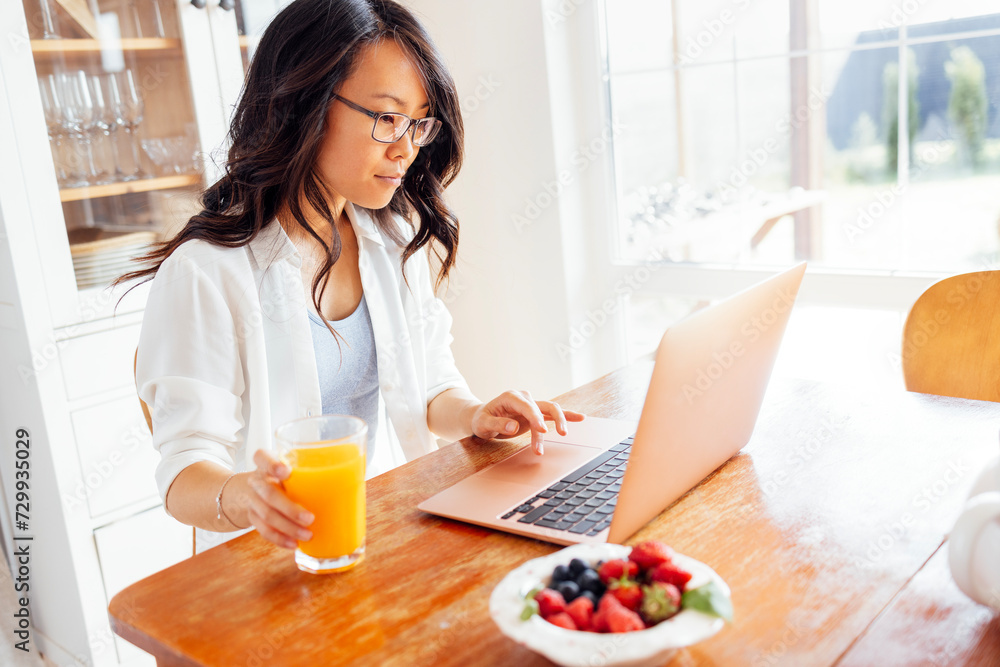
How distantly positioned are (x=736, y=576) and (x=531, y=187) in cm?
177

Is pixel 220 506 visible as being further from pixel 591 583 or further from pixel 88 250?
pixel 88 250

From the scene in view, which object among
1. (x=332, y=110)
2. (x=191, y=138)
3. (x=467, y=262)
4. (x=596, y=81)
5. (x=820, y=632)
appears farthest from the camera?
(x=467, y=262)

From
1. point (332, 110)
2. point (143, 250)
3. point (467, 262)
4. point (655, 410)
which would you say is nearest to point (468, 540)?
point (655, 410)

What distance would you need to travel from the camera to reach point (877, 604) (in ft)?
2.27

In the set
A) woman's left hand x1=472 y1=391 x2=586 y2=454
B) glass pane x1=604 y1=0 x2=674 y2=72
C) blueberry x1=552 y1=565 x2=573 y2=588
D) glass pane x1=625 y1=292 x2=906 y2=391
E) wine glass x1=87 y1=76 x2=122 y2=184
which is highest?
glass pane x1=604 y1=0 x2=674 y2=72

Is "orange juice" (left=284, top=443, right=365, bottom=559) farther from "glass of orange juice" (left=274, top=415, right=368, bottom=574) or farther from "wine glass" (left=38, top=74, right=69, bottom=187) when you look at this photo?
"wine glass" (left=38, top=74, right=69, bottom=187)

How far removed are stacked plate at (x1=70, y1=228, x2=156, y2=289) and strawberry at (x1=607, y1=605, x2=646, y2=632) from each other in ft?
5.68

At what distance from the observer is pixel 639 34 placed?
87.7 inches

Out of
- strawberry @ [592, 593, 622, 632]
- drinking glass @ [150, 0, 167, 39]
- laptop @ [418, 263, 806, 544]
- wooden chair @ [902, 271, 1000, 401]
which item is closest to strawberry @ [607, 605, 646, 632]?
strawberry @ [592, 593, 622, 632]

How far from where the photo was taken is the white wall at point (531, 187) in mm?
2305

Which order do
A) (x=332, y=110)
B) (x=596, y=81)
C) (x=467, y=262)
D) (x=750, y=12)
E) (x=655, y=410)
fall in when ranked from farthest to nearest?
Result: (x=467, y=262), (x=596, y=81), (x=750, y=12), (x=332, y=110), (x=655, y=410)

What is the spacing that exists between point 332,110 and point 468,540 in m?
0.72

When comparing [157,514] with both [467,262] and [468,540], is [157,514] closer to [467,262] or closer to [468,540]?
[467,262]

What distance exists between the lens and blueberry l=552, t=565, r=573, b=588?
657mm
